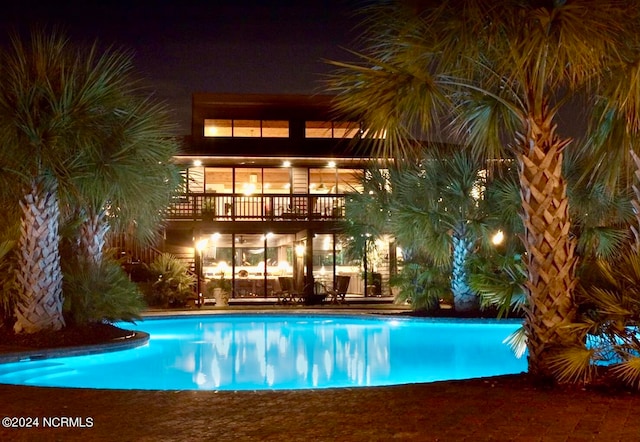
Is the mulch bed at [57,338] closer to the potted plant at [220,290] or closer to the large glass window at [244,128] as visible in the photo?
the potted plant at [220,290]

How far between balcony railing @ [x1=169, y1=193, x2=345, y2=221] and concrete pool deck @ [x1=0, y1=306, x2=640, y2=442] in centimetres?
1710

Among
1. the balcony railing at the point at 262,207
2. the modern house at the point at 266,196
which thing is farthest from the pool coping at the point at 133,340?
the balcony railing at the point at 262,207

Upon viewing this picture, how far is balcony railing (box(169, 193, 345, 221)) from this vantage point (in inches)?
923

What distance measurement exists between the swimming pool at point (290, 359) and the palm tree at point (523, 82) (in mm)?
3322

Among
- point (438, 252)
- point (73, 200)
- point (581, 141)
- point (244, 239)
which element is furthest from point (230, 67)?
point (581, 141)

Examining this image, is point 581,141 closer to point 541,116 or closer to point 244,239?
point 541,116

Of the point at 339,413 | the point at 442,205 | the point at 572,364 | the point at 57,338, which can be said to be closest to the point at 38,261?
the point at 57,338

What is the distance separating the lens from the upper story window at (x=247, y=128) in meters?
26.2

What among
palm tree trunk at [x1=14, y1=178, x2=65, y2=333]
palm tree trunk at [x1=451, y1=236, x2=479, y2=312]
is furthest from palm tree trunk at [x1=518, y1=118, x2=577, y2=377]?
palm tree trunk at [x1=451, y1=236, x2=479, y2=312]

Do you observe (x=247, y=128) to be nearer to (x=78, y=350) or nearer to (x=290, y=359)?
(x=290, y=359)

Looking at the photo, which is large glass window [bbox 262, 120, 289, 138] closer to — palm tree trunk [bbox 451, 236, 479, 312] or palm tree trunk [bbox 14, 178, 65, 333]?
palm tree trunk [bbox 451, 236, 479, 312]

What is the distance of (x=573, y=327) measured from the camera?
6.17m

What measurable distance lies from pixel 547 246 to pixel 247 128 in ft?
68.7

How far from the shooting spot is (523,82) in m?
6.37
